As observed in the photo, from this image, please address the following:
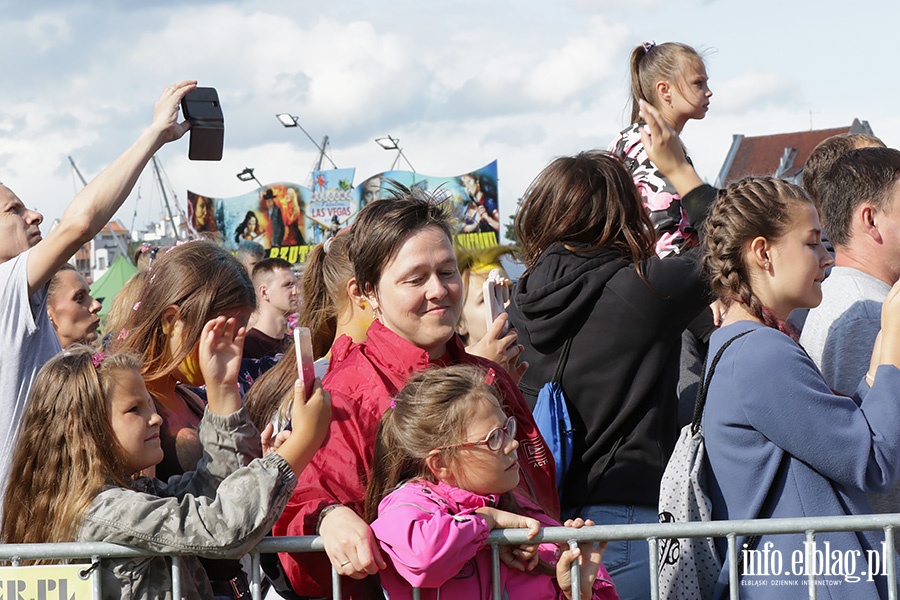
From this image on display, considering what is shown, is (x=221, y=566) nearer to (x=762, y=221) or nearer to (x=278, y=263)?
(x=762, y=221)

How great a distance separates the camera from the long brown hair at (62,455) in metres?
2.72

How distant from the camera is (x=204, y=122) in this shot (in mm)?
3773

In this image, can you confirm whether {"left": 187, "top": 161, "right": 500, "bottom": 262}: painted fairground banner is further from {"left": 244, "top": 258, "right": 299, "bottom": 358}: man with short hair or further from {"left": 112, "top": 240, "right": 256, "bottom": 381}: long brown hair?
{"left": 112, "top": 240, "right": 256, "bottom": 381}: long brown hair

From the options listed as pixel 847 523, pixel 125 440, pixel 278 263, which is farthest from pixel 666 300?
pixel 278 263

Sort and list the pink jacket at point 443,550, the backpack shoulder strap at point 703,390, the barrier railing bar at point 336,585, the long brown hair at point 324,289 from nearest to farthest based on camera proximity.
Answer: the pink jacket at point 443,550 → the barrier railing bar at point 336,585 → the backpack shoulder strap at point 703,390 → the long brown hair at point 324,289

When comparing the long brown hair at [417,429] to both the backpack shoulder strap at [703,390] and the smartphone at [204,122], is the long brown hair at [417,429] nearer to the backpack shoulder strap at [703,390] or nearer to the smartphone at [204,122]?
the backpack shoulder strap at [703,390]

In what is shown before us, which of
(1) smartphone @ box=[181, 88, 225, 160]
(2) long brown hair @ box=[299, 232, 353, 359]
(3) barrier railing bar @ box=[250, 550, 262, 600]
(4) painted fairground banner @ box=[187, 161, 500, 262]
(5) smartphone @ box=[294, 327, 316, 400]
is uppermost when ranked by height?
(4) painted fairground banner @ box=[187, 161, 500, 262]

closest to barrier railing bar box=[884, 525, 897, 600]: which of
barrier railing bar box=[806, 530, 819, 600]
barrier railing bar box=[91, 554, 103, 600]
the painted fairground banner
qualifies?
barrier railing bar box=[806, 530, 819, 600]

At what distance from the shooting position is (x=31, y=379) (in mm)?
3402

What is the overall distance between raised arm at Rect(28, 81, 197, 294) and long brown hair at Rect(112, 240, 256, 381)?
0.28 metres

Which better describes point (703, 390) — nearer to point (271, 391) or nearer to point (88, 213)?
point (271, 391)

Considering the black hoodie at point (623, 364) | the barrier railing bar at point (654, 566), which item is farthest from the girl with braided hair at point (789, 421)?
the black hoodie at point (623, 364)

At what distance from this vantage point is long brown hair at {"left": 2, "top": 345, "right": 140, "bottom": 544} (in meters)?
2.72

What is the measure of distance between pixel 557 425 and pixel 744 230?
2.76ft
